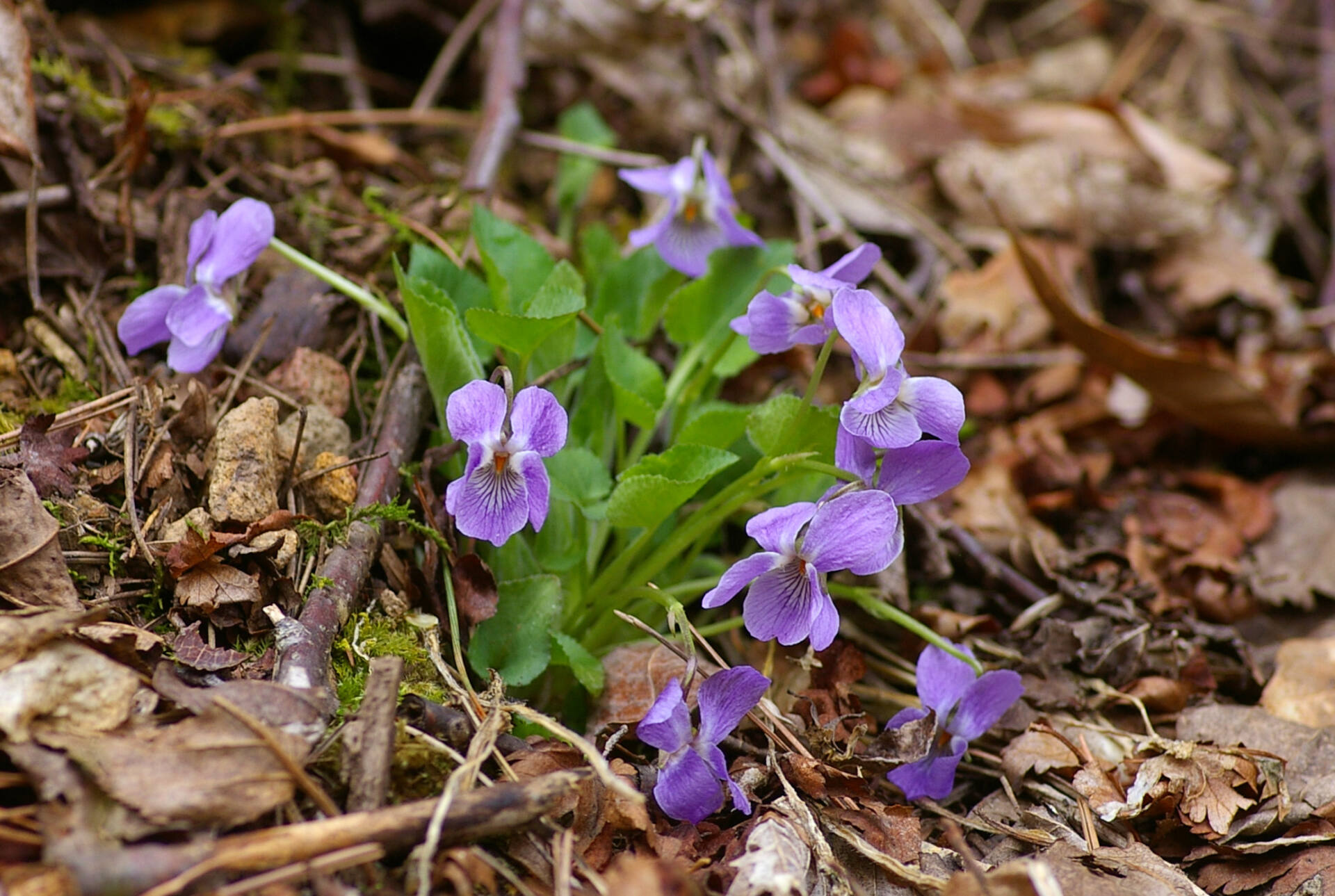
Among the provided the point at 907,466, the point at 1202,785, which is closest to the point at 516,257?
the point at 907,466

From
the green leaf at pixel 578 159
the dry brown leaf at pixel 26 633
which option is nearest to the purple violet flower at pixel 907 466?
the dry brown leaf at pixel 26 633

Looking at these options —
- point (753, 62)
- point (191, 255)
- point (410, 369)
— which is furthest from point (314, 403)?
point (753, 62)

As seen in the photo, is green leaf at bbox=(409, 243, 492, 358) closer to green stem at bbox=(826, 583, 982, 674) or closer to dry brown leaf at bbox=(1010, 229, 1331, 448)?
green stem at bbox=(826, 583, 982, 674)

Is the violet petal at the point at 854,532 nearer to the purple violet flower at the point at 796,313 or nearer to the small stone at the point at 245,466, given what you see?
the purple violet flower at the point at 796,313

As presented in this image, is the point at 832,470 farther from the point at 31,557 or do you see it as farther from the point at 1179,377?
the point at 1179,377

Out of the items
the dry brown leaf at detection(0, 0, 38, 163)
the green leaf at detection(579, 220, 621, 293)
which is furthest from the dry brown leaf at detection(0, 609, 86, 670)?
the green leaf at detection(579, 220, 621, 293)

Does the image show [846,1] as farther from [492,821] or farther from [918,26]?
[492,821]
